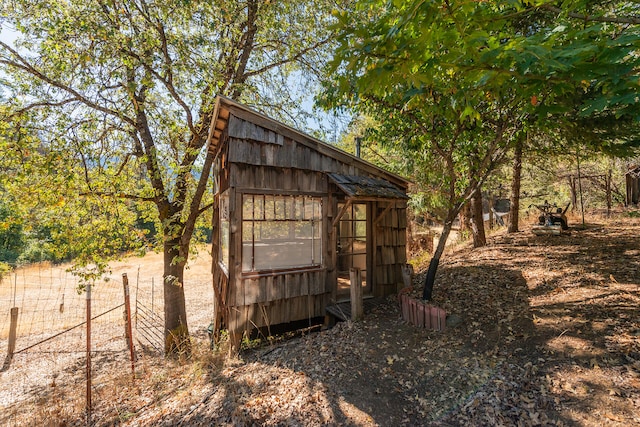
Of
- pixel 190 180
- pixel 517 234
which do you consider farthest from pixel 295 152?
pixel 517 234

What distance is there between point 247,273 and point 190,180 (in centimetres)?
336

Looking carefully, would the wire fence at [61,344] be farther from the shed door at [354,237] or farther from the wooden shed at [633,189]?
the wooden shed at [633,189]

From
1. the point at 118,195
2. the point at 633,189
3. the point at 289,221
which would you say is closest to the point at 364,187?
the point at 289,221

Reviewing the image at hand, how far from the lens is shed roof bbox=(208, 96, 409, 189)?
5.30 metres

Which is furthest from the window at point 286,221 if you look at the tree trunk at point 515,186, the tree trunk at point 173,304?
the tree trunk at point 515,186

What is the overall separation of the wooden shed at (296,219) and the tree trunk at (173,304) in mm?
1075

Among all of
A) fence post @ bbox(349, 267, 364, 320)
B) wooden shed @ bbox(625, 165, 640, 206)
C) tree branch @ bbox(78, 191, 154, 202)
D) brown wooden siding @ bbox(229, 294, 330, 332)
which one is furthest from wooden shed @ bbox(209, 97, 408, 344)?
wooden shed @ bbox(625, 165, 640, 206)

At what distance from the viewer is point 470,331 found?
14.6ft

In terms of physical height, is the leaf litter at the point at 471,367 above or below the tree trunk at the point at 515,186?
below

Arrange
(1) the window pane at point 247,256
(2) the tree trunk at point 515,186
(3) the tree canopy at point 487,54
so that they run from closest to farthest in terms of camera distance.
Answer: (3) the tree canopy at point 487,54 < (1) the window pane at point 247,256 < (2) the tree trunk at point 515,186

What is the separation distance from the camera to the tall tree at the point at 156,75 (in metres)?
5.66

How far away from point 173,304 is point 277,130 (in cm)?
513

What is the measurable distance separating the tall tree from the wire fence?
6.26 feet

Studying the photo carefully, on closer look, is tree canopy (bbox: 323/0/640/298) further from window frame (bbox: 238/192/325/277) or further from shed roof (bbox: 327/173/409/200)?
window frame (bbox: 238/192/325/277)
